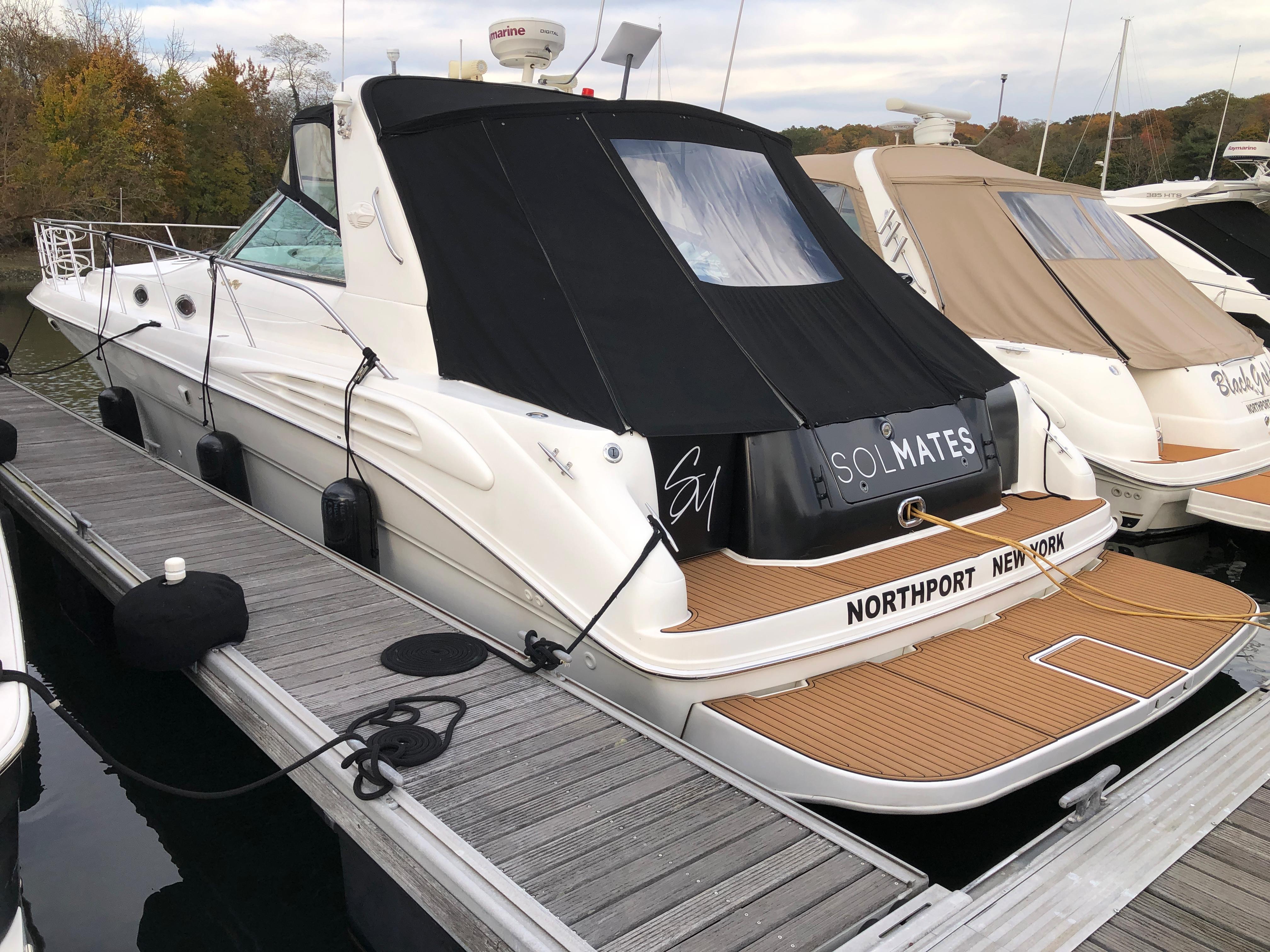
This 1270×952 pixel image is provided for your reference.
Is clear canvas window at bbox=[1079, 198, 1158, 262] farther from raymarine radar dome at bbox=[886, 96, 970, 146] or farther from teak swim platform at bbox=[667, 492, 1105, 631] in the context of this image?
teak swim platform at bbox=[667, 492, 1105, 631]

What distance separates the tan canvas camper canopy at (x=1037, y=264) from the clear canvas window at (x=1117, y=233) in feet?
0.05

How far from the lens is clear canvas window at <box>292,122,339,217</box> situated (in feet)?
14.6

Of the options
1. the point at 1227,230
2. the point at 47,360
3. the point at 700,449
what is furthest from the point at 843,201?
the point at 47,360

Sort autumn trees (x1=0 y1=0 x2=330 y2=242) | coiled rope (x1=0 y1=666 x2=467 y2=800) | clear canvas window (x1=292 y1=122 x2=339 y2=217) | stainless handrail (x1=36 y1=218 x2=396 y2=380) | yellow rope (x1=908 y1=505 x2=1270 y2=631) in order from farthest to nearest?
autumn trees (x1=0 y1=0 x2=330 y2=242) → clear canvas window (x1=292 y1=122 x2=339 y2=217) → stainless handrail (x1=36 y1=218 x2=396 y2=380) → yellow rope (x1=908 y1=505 x2=1270 y2=631) → coiled rope (x1=0 y1=666 x2=467 y2=800)

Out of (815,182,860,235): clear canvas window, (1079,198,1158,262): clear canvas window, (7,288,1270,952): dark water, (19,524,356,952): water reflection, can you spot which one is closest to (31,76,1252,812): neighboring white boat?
(7,288,1270,952): dark water

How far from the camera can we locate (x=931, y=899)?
6.93 feet

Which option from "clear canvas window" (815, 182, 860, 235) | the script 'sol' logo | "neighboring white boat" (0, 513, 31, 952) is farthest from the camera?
"clear canvas window" (815, 182, 860, 235)

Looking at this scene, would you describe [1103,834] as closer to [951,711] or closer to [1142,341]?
[951,711]

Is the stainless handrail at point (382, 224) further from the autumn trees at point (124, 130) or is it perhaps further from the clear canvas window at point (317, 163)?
the autumn trees at point (124, 130)

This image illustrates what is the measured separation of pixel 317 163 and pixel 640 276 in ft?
6.63

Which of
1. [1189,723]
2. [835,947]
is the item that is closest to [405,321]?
[835,947]

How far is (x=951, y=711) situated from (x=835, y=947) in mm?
1096

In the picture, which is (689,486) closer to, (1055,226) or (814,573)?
(814,573)

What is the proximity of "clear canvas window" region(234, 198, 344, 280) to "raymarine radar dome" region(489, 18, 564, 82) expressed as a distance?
4.52 feet
